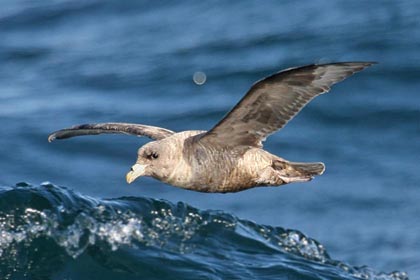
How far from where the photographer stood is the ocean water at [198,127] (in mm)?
10914

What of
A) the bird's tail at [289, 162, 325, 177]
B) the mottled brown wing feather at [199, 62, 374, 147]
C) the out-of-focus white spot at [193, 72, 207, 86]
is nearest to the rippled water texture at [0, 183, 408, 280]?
the bird's tail at [289, 162, 325, 177]

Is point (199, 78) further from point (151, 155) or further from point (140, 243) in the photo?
point (151, 155)

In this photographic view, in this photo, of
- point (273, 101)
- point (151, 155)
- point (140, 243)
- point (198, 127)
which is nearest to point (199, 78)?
point (198, 127)

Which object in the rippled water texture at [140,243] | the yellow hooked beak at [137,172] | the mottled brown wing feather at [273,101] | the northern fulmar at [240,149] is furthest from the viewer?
the rippled water texture at [140,243]

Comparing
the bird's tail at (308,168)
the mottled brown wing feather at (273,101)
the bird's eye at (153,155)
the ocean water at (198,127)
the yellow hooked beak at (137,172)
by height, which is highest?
the ocean water at (198,127)

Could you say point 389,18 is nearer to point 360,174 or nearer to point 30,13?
point 360,174

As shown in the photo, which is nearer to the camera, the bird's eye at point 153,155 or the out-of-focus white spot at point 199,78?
the bird's eye at point 153,155

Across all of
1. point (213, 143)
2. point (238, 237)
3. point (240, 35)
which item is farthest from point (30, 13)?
point (213, 143)

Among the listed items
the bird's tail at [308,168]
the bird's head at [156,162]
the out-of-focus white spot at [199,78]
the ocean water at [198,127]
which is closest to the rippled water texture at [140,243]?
the ocean water at [198,127]

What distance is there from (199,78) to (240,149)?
5996 mm

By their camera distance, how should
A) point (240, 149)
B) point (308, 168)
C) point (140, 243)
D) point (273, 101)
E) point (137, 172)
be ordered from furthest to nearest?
point (140, 243), point (308, 168), point (240, 149), point (137, 172), point (273, 101)

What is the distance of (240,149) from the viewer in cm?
908

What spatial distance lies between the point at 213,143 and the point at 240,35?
6.94 m

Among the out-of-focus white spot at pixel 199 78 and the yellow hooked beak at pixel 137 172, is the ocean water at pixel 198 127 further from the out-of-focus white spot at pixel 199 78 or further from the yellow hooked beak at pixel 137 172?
the yellow hooked beak at pixel 137 172
